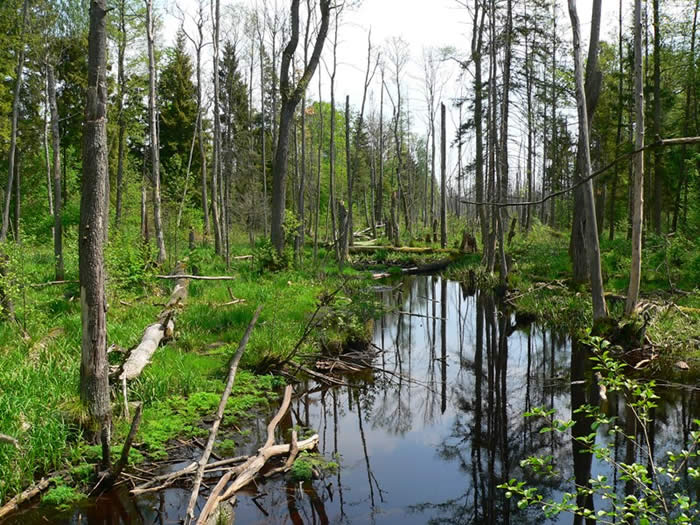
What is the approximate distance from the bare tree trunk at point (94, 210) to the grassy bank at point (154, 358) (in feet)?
1.92

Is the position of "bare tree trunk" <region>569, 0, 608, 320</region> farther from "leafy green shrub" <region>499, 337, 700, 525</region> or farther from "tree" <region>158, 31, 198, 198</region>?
"tree" <region>158, 31, 198, 198</region>

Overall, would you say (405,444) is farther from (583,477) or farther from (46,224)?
(46,224)

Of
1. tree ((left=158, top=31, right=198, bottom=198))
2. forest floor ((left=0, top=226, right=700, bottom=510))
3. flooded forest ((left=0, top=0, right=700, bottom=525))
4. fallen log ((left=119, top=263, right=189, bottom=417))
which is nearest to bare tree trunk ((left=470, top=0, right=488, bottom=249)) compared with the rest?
flooded forest ((left=0, top=0, right=700, bottom=525))

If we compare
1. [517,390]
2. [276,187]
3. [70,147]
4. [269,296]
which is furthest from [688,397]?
[70,147]

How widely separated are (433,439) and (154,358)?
158 inches

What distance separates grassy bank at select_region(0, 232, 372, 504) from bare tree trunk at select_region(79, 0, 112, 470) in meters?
0.58

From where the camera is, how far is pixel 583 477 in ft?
17.6

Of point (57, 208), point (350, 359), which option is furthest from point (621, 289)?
point (57, 208)

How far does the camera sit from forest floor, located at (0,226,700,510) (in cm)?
487

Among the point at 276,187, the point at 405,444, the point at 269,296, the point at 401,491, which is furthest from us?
the point at 276,187

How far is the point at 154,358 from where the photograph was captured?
7.40 meters

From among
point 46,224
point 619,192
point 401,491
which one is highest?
point 619,192

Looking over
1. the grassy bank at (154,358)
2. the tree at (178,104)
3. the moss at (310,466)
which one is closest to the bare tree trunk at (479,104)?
the grassy bank at (154,358)

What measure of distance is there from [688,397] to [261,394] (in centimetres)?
605
